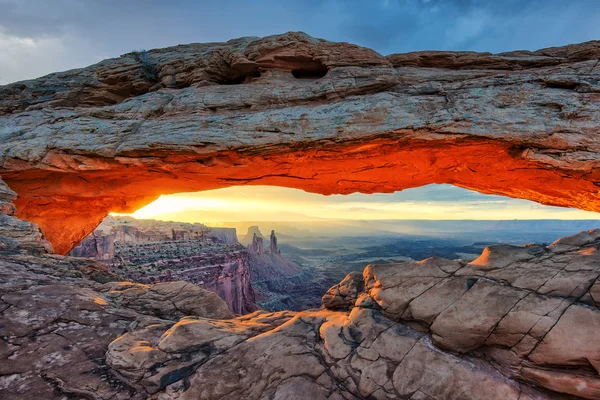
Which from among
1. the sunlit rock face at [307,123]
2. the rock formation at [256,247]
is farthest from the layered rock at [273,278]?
the sunlit rock face at [307,123]

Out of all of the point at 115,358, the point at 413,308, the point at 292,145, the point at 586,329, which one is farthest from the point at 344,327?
the point at 292,145

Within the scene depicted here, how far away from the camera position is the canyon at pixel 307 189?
608cm

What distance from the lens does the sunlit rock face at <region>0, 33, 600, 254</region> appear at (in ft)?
36.1

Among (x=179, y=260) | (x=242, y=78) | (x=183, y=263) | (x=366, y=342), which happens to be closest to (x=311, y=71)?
(x=242, y=78)

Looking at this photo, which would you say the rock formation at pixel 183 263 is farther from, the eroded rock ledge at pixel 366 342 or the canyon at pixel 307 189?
the eroded rock ledge at pixel 366 342

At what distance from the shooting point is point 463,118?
10984 mm

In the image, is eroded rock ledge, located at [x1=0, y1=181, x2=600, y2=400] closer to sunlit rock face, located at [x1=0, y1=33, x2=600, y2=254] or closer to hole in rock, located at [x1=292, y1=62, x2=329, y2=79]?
sunlit rock face, located at [x1=0, y1=33, x2=600, y2=254]

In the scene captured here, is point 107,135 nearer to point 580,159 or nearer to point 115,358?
point 115,358

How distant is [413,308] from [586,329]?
11.1ft

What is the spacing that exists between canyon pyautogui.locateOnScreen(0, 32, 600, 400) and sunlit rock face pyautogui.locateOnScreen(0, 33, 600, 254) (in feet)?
0.31

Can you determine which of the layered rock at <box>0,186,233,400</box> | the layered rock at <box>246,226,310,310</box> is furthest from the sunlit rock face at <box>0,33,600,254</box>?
the layered rock at <box>246,226,310,310</box>

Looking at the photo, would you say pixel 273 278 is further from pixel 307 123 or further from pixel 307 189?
pixel 307 123

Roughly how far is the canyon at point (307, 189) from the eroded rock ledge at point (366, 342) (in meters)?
0.04

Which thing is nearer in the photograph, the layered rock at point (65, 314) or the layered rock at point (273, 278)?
the layered rock at point (65, 314)
